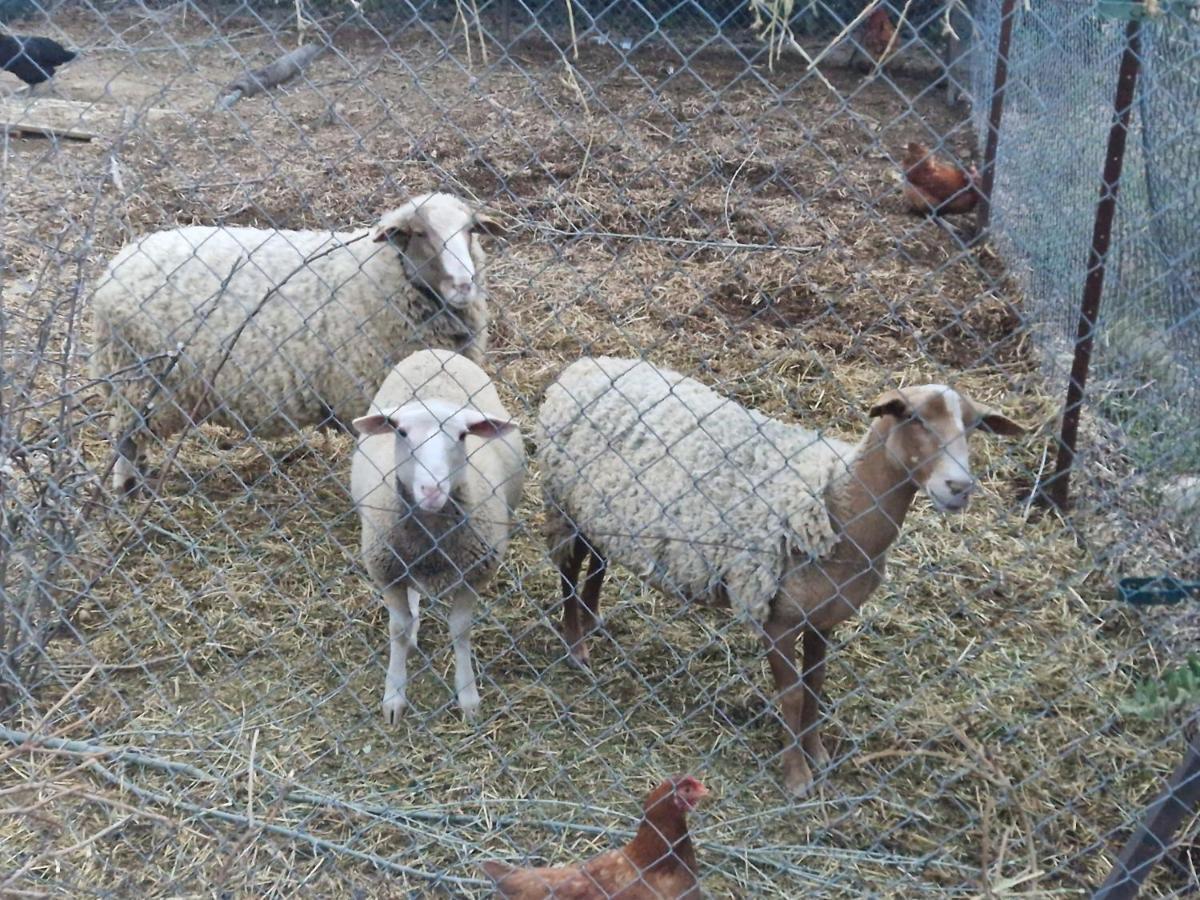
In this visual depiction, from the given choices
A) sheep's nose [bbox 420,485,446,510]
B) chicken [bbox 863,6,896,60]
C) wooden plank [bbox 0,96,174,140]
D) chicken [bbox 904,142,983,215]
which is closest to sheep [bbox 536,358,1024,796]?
sheep's nose [bbox 420,485,446,510]

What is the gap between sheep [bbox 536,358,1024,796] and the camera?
10.2 ft

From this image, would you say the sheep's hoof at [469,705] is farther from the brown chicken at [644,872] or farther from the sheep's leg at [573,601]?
the brown chicken at [644,872]

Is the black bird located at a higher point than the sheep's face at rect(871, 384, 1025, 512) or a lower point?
lower

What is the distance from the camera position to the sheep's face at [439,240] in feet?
14.5

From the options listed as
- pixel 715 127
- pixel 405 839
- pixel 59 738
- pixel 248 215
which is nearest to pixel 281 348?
pixel 59 738

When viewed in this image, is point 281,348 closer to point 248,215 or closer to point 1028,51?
point 248,215

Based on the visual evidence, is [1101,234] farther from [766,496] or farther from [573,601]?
[573,601]

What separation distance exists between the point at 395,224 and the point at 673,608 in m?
1.79

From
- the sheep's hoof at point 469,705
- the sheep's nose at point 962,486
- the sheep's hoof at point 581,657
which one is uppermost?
the sheep's nose at point 962,486

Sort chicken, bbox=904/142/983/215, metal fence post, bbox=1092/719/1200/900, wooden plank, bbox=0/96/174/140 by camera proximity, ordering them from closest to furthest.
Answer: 1. metal fence post, bbox=1092/719/1200/900
2. chicken, bbox=904/142/983/215
3. wooden plank, bbox=0/96/174/140

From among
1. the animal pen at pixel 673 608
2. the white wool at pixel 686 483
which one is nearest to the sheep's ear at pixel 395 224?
the animal pen at pixel 673 608

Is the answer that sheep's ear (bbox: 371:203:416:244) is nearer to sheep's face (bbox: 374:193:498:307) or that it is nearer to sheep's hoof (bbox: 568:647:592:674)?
sheep's face (bbox: 374:193:498:307)

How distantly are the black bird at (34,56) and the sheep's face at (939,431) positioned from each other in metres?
8.11

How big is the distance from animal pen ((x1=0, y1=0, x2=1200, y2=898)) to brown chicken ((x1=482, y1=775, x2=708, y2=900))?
0.41 metres
